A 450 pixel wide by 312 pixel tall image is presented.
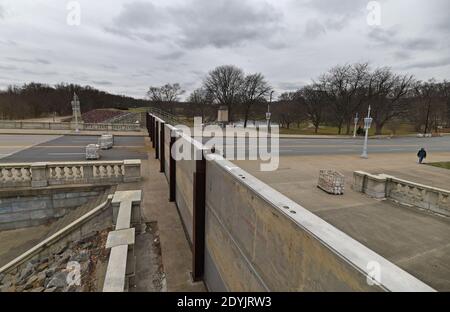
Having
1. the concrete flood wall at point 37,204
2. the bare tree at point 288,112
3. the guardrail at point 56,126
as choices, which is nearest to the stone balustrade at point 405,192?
the concrete flood wall at point 37,204

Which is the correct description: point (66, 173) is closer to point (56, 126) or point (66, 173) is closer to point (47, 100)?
point (56, 126)

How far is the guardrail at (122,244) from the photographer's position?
3908 mm

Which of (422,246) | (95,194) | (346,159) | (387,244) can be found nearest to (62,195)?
(95,194)

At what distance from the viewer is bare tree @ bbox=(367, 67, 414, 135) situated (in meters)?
45.4

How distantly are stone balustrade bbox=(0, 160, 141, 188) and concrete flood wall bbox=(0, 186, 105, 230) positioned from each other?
484 mm

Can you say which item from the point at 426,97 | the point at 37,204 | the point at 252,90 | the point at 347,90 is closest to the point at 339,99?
the point at 347,90

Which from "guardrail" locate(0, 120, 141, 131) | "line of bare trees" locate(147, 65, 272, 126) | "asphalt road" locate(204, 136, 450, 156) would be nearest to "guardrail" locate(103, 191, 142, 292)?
"asphalt road" locate(204, 136, 450, 156)

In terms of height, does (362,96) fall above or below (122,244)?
above

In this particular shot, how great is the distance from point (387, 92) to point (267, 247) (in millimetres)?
54261

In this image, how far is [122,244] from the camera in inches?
196

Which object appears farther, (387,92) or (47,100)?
(47,100)

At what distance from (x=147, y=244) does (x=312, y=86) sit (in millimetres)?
54442

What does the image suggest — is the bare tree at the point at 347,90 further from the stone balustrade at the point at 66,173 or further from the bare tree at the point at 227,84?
the stone balustrade at the point at 66,173
